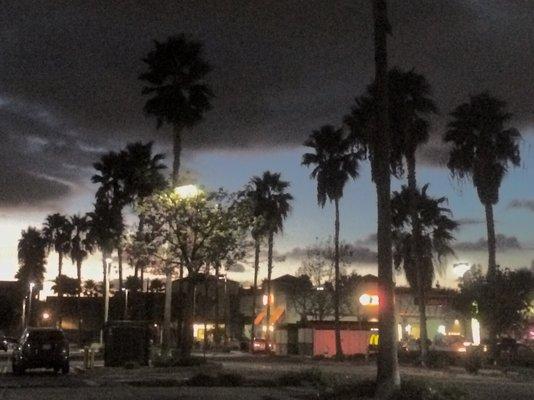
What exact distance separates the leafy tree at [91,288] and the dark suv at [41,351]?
81.6 m

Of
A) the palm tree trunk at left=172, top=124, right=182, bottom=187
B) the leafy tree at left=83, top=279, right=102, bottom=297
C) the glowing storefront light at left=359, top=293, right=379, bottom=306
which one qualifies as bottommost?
the glowing storefront light at left=359, top=293, right=379, bottom=306

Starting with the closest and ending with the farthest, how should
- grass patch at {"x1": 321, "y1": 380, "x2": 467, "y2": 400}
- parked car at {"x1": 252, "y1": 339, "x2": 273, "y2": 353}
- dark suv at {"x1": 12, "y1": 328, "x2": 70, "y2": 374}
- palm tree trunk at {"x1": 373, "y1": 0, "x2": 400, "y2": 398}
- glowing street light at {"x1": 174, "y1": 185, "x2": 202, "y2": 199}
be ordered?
grass patch at {"x1": 321, "y1": 380, "x2": 467, "y2": 400} → palm tree trunk at {"x1": 373, "y1": 0, "x2": 400, "y2": 398} → dark suv at {"x1": 12, "y1": 328, "x2": 70, "y2": 374} → glowing street light at {"x1": 174, "y1": 185, "x2": 202, "y2": 199} → parked car at {"x1": 252, "y1": 339, "x2": 273, "y2": 353}

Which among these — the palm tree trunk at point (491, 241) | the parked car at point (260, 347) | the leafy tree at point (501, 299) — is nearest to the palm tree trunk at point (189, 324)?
the leafy tree at point (501, 299)

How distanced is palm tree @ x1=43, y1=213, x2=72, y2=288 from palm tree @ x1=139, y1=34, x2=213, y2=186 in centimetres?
5927

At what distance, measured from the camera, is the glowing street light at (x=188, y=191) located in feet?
121

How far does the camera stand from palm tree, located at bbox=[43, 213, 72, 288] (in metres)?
99.1

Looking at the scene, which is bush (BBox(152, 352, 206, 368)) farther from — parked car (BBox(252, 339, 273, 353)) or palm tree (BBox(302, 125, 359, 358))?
parked car (BBox(252, 339, 273, 353))

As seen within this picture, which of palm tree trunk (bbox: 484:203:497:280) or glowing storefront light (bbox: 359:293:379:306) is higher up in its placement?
palm tree trunk (bbox: 484:203:497:280)

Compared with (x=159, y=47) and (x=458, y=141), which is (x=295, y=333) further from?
(x=159, y=47)

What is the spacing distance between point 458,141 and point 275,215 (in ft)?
90.3

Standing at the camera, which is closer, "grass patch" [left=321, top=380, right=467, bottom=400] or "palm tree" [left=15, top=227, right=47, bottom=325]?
"grass patch" [left=321, top=380, right=467, bottom=400]

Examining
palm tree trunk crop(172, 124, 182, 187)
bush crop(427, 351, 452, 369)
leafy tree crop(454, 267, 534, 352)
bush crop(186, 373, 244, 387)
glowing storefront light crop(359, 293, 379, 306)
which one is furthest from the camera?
glowing storefront light crop(359, 293, 379, 306)

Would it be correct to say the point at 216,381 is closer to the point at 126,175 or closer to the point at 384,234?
the point at 384,234

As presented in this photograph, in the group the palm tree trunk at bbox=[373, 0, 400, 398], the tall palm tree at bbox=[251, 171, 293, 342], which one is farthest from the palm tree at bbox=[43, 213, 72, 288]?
the palm tree trunk at bbox=[373, 0, 400, 398]
